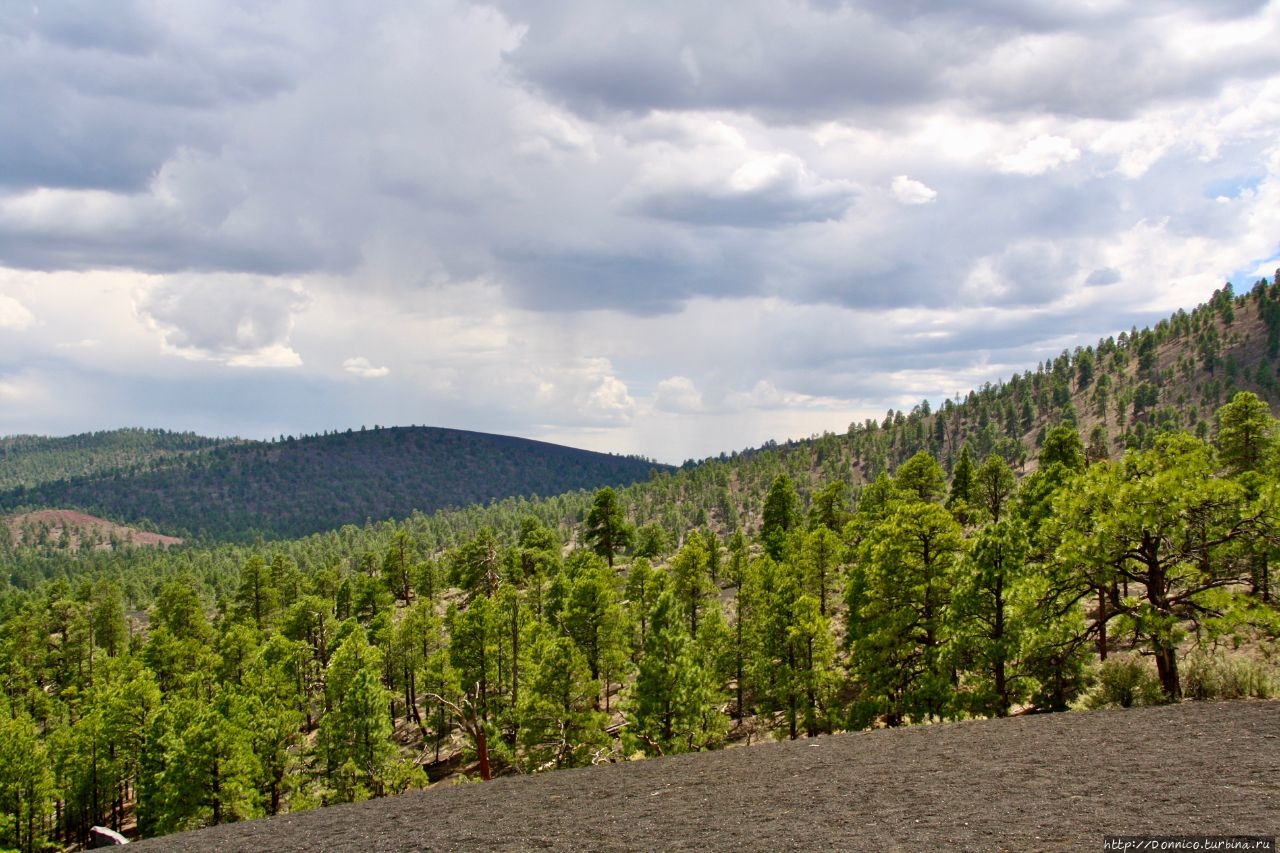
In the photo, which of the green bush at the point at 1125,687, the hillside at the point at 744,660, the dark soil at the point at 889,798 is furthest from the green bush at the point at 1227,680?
the dark soil at the point at 889,798

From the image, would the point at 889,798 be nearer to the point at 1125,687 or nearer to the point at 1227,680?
the point at 1125,687

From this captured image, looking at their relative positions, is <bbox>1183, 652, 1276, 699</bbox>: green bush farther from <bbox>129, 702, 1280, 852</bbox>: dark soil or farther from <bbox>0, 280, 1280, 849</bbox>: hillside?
<bbox>129, 702, 1280, 852</bbox>: dark soil

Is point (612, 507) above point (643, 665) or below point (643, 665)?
above

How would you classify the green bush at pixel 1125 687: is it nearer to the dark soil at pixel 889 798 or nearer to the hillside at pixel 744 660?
the hillside at pixel 744 660

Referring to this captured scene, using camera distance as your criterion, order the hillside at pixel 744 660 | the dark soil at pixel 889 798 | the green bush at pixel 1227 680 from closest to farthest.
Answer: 1. the dark soil at pixel 889 798
2. the green bush at pixel 1227 680
3. the hillside at pixel 744 660

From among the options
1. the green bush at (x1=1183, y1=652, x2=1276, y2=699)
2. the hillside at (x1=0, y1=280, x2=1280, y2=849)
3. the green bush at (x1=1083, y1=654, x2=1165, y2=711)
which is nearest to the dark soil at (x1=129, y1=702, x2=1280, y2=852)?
the hillside at (x1=0, y1=280, x2=1280, y2=849)

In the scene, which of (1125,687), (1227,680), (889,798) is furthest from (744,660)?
(889,798)

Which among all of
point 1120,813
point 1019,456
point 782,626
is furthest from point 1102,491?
point 1019,456

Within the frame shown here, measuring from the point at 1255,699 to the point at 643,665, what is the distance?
2264cm

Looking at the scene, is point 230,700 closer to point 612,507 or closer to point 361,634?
point 361,634

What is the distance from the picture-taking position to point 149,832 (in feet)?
132

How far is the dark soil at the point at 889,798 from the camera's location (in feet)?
37.4

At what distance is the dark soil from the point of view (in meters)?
11.4

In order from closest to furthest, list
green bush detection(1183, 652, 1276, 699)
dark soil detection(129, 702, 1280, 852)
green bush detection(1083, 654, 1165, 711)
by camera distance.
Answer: dark soil detection(129, 702, 1280, 852)
green bush detection(1183, 652, 1276, 699)
green bush detection(1083, 654, 1165, 711)
